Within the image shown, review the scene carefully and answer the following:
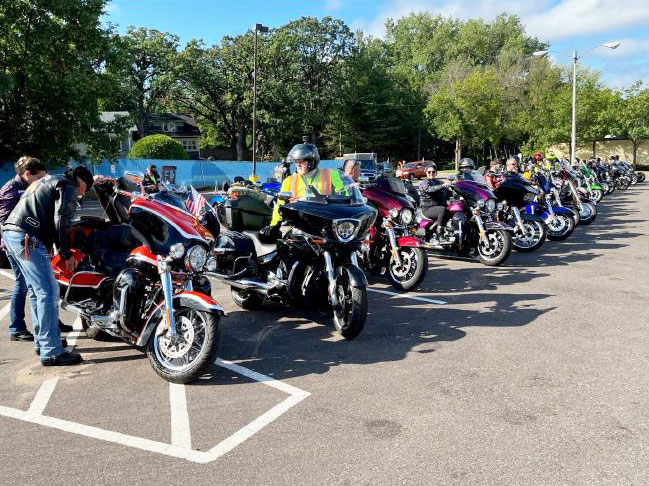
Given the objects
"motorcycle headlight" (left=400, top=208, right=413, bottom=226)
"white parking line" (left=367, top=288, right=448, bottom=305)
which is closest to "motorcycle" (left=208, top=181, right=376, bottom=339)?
"white parking line" (left=367, top=288, right=448, bottom=305)

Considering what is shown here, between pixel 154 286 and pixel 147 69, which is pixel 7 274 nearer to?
pixel 154 286

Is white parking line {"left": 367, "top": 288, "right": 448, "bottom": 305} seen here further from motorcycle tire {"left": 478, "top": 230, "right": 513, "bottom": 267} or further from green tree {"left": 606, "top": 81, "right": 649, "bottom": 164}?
green tree {"left": 606, "top": 81, "right": 649, "bottom": 164}

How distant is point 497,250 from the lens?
9445 millimetres

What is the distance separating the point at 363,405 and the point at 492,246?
6034 mm

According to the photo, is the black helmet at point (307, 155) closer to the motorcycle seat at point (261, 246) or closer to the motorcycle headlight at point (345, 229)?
the motorcycle seat at point (261, 246)

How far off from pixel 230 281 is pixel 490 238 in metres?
4.97

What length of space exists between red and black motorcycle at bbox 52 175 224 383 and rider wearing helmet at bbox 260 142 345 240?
1316 mm

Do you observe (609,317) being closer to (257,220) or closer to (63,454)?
(257,220)

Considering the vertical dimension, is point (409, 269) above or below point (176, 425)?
above

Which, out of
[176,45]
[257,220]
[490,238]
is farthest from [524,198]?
[176,45]

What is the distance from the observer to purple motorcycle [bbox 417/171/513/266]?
9.45 m

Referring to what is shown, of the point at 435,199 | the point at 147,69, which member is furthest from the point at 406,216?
the point at 147,69

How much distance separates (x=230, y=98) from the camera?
2205 inches

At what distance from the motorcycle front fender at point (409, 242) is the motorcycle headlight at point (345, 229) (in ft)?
7.52
